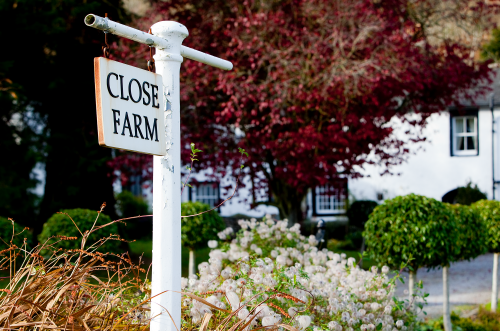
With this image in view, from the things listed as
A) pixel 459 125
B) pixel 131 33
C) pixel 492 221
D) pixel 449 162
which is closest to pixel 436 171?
pixel 449 162

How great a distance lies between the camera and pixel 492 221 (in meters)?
7.17

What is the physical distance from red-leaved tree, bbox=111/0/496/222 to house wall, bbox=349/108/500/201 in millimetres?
6993

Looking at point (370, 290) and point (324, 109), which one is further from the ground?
point (324, 109)

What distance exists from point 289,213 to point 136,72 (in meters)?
7.89

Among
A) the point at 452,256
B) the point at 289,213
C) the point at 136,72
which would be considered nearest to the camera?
the point at 136,72

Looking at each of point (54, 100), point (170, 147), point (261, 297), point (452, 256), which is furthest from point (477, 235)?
point (54, 100)

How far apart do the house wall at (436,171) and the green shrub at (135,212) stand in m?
7.11

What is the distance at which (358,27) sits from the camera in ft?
26.2

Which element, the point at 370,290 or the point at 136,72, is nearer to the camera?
the point at 136,72

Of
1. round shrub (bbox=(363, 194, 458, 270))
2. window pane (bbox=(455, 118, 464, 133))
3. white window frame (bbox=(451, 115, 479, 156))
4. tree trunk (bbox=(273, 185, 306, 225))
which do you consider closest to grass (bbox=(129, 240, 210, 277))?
tree trunk (bbox=(273, 185, 306, 225))

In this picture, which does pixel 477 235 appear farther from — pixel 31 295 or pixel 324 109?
pixel 31 295

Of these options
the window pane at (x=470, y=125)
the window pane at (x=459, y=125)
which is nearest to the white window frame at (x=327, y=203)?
the window pane at (x=459, y=125)

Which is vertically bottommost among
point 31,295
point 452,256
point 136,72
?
point 452,256

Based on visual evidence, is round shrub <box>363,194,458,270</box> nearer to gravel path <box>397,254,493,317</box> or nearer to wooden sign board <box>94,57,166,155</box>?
gravel path <box>397,254,493,317</box>
